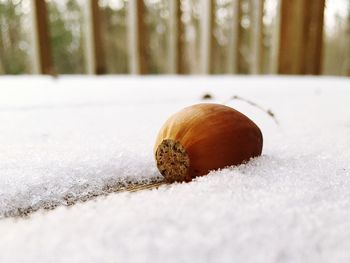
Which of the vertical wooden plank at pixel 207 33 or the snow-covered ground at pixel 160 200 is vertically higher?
the vertical wooden plank at pixel 207 33

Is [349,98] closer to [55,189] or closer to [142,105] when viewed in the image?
[142,105]

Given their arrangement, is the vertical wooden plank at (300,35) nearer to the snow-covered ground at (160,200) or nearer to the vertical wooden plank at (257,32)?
the vertical wooden plank at (257,32)

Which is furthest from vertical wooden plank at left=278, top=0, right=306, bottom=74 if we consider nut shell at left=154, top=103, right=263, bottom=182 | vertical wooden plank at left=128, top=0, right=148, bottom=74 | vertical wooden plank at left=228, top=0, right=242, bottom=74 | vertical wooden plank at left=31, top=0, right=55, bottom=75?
nut shell at left=154, top=103, right=263, bottom=182

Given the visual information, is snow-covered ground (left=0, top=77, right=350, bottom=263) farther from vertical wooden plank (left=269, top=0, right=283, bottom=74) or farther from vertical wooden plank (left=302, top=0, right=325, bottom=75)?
vertical wooden plank (left=302, top=0, right=325, bottom=75)

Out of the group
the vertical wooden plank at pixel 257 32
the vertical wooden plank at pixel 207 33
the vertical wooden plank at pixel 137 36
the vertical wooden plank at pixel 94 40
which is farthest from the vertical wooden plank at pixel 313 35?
the vertical wooden plank at pixel 94 40

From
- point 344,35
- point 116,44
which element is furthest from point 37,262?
point 344,35

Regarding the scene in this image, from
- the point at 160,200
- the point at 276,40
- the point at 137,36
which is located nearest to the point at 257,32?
the point at 276,40
